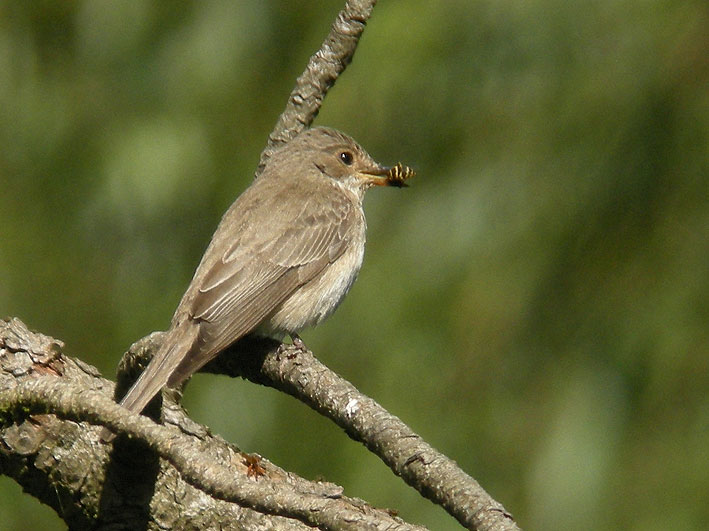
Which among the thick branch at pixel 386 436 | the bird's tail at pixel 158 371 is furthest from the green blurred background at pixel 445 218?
the bird's tail at pixel 158 371

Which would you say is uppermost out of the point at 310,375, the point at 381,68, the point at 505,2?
the point at 505,2

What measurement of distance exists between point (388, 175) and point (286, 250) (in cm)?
76

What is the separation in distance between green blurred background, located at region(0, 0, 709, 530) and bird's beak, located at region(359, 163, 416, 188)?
0.68 ft

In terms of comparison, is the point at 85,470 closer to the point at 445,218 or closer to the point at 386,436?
the point at 386,436

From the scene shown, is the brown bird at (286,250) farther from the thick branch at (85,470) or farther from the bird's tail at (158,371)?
the thick branch at (85,470)

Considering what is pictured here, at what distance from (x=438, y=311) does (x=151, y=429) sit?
2653mm

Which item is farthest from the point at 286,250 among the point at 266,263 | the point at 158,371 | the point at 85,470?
the point at 85,470

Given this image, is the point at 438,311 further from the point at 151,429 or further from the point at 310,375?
the point at 151,429

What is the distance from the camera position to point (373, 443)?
9.99 ft

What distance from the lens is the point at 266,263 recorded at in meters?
4.65

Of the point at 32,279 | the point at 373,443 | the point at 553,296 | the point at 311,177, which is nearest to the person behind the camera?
the point at 373,443

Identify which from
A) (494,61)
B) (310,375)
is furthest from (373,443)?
(494,61)

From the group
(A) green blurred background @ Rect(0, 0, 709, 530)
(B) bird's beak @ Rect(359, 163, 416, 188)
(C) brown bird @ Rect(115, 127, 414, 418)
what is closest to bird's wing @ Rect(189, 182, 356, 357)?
(C) brown bird @ Rect(115, 127, 414, 418)

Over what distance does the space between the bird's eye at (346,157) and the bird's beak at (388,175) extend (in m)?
0.08
